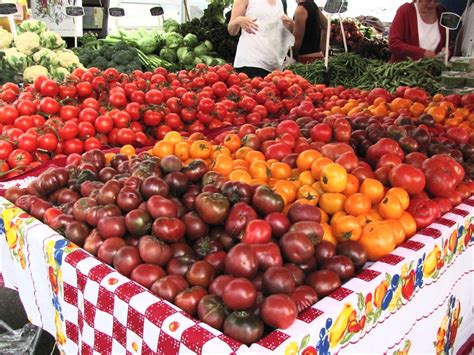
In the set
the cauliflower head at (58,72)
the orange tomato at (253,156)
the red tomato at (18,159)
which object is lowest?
the red tomato at (18,159)

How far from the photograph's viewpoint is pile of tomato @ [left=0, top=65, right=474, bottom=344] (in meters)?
1.36

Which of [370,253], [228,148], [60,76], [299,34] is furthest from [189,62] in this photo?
[370,253]

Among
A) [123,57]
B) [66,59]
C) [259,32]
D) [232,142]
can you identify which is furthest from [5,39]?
[232,142]

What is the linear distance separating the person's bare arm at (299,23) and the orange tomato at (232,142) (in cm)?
390

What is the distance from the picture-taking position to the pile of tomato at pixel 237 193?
1.36 meters

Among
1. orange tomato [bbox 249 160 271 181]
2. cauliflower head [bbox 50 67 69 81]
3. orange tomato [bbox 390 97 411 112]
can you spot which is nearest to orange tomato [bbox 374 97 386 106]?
orange tomato [bbox 390 97 411 112]

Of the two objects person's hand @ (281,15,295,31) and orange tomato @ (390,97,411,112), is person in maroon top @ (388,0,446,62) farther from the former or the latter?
orange tomato @ (390,97,411,112)

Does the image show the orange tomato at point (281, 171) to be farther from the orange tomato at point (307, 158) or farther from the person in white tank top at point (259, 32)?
the person in white tank top at point (259, 32)

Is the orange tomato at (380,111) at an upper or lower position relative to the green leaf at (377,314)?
upper

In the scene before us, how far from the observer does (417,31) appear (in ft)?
18.2

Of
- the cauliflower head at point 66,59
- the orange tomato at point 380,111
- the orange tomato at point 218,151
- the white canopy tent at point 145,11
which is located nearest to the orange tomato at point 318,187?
the orange tomato at point 218,151

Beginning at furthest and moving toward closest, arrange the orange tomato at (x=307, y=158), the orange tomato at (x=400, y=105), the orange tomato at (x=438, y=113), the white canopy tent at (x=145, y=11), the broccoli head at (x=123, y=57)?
1. the white canopy tent at (x=145, y=11)
2. the broccoli head at (x=123, y=57)
3. the orange tomato at (x=400, y=105)
4. the orange tomato at (x=438, y=113)
5. the orange tomato at (x=307, y=158)

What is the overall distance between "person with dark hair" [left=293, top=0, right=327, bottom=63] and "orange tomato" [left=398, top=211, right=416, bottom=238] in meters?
4.72

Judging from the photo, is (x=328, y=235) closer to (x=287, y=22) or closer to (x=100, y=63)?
(x=287, y=22)
